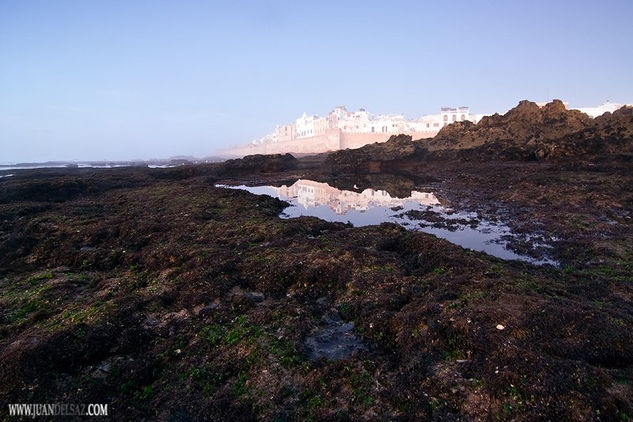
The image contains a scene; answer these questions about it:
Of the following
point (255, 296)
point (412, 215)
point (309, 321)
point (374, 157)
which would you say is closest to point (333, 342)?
point (309, 321)

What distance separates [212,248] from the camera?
11.7 meters

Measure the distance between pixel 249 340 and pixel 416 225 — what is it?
41.3 feet

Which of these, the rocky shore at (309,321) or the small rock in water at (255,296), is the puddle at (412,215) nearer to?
the rocky shore at (309,321)

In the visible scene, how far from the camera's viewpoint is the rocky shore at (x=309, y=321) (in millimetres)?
5020

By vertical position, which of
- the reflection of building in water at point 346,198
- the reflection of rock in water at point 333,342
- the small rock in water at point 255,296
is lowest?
the reflection of rock in water at point 333,342

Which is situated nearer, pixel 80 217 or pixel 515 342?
pixel 515 342

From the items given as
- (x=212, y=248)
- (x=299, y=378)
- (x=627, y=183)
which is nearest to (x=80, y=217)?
(x=212, y=248)

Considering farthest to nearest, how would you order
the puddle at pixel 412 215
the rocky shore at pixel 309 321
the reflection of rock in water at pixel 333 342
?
the puddle at pixel 412 215 < the reflection of rock in water at pixel 333 342 < the rocky shore at pixel 309 321

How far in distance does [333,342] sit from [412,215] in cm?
1388

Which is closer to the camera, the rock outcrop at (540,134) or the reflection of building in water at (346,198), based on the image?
the reflection of building in water at (346,198)

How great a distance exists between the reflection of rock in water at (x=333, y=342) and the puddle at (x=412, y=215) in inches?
297

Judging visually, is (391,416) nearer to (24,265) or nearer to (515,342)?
(515,342)

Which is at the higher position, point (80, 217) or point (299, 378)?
point (80, 217)

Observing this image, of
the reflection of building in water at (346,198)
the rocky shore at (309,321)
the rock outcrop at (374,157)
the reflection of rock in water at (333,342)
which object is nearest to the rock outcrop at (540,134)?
the rock outcrop at (374,157)
